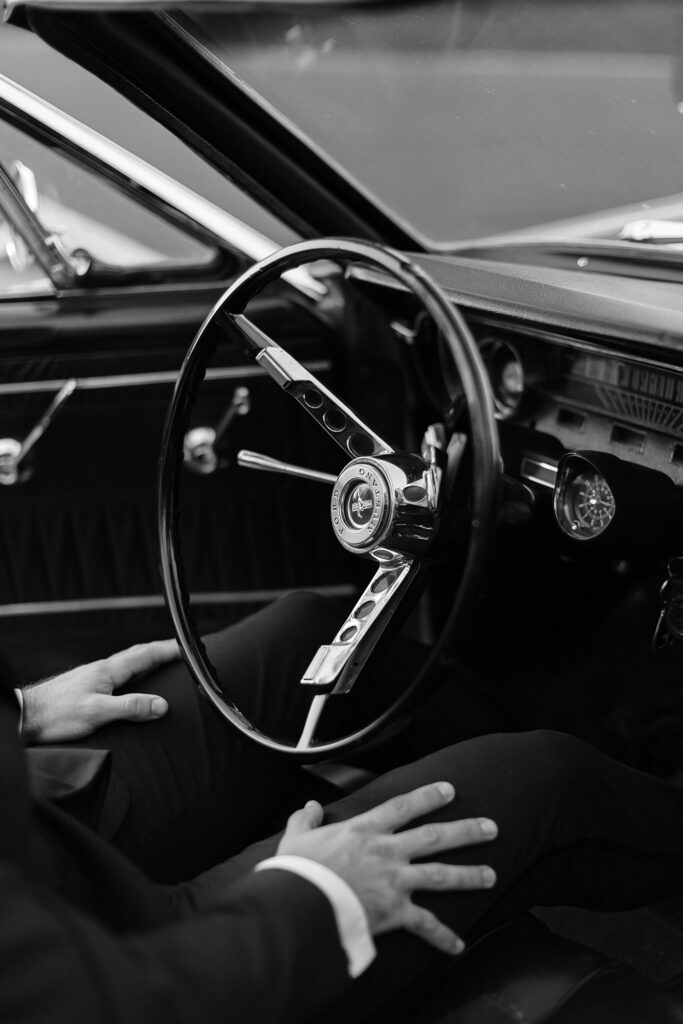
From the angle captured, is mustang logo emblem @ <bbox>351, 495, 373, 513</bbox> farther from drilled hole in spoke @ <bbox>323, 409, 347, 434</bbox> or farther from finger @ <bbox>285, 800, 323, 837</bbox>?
finger @ <bbox>285, 800, 323, 837</bbox>

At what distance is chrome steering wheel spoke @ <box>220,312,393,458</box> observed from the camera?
4.03 feet

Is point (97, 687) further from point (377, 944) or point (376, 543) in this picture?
point (377, 944)

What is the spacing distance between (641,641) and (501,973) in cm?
71

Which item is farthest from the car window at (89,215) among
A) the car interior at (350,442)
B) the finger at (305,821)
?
the finger at (305,821)

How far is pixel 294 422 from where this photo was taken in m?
2.01

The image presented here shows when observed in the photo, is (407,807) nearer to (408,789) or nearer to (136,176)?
(408,789)

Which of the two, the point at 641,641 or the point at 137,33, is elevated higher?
the point at 137,33

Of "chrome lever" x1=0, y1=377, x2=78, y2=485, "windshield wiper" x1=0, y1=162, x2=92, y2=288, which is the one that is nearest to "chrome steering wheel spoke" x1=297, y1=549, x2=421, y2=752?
"chrome lever" x1=0, y1=377, x2=78, y2=485

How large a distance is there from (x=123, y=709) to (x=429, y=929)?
46 centimetres

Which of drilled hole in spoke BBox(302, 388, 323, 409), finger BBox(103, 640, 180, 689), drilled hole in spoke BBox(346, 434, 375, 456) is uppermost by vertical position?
drilled hole in spoke BBox(302, 388, 323, 409)

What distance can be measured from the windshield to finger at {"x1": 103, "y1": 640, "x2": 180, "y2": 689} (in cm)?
77

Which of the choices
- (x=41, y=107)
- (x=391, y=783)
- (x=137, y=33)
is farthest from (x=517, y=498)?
(x=41, y=107)

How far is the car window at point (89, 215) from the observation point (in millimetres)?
1834

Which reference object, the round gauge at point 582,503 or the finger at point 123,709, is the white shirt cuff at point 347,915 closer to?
the finger at point 123,709
